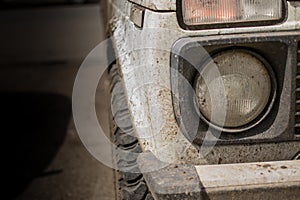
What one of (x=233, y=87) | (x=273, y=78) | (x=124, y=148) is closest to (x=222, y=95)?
(x=233, y=87)

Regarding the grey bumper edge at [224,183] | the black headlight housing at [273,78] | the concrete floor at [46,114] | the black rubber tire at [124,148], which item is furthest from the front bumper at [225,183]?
the concrete floor at [46,114]

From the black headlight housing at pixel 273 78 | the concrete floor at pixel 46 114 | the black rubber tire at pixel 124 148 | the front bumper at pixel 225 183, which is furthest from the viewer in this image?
the concrete floor at pixel 46 114

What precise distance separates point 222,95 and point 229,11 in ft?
0.97

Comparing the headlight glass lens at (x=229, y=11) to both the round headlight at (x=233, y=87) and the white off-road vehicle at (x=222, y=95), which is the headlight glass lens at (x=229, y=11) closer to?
the white off-road vehicle at (x=222, y=95)

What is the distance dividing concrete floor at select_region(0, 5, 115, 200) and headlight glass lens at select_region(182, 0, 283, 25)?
4.94 feet

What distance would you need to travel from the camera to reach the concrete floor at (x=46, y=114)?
3.60 m

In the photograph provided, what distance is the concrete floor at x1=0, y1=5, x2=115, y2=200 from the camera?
3.60 m

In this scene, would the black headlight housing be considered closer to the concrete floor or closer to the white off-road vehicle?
the white off-road vehicle

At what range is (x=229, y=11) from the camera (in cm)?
191

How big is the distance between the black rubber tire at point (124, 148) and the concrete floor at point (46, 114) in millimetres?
866

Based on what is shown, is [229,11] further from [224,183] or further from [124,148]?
[124,148]

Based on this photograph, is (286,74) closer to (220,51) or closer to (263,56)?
(263,56)

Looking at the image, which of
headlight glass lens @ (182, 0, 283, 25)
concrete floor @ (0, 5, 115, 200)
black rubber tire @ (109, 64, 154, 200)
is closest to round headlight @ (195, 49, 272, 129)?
headlight glass lens @ (182, 0, 283, 25)

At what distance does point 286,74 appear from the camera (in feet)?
6.34
